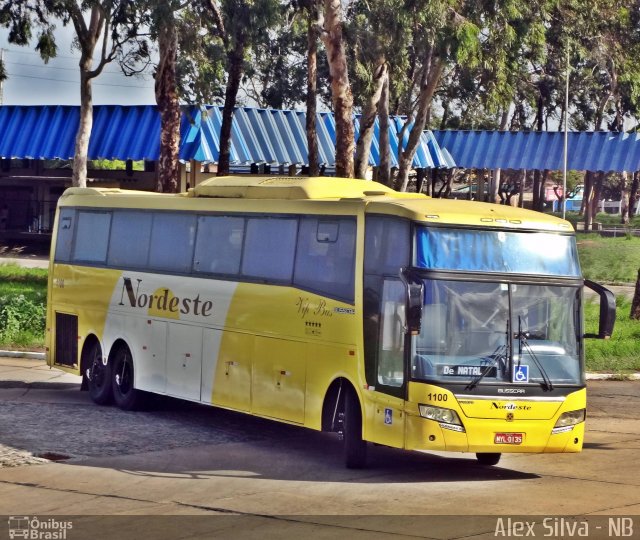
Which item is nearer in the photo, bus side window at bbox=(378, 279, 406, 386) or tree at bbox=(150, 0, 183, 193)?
bus side window at bbox=(378, 279, 406, 386)

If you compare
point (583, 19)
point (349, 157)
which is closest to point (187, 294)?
point (349, 157)

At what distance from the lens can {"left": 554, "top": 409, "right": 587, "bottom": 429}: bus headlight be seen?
14031 mm

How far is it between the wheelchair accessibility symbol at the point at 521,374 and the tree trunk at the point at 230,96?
99.0ft

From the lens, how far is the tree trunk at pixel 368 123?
39.2 metres

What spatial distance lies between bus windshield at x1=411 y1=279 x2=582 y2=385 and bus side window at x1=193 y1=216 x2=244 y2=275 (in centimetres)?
415

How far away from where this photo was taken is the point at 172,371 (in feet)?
59.7

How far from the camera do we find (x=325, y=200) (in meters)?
15.7

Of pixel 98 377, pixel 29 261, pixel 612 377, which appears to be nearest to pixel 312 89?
pixel 29 261

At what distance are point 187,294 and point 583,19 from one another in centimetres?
4276

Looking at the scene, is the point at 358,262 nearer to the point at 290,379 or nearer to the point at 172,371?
the point at 290,379
